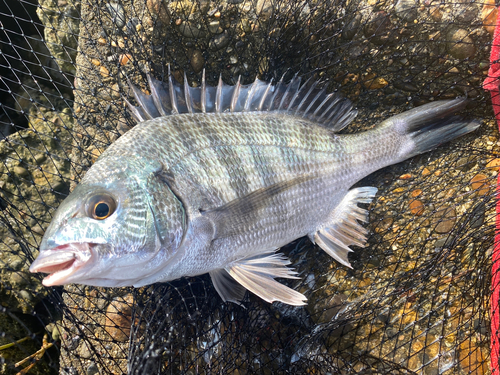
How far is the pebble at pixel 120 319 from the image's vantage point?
250 centimetres

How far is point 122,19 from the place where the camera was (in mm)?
2678

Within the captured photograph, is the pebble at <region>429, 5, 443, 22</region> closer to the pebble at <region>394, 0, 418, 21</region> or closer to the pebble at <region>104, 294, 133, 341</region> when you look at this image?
the pebble at <region>394, 0, 418, 21</region>

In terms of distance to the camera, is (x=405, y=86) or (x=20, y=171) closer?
(x=405, y=86)

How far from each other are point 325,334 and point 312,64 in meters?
2.15

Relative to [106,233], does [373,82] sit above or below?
above

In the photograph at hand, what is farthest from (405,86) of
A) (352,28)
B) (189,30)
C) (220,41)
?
(189,30)

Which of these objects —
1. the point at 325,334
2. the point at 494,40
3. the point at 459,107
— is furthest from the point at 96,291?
the point at 494,40

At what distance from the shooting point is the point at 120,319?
99.0 inches

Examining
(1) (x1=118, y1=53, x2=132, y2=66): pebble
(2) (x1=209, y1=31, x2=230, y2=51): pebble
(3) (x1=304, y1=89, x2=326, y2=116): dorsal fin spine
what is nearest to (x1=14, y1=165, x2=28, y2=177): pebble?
(1) (x1=118, y1=53, x2=132, y2=66): pebble

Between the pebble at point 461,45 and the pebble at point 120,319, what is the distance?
126 inches

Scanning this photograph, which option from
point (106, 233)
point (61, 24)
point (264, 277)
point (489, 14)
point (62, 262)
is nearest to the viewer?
point (62, 262)

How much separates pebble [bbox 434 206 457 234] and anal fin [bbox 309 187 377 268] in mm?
534

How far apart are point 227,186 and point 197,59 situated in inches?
51.1

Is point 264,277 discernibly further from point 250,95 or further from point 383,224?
point 250,95
